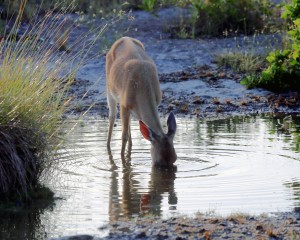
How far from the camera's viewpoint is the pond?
8.67 m

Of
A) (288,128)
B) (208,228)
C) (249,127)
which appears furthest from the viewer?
(249,127)

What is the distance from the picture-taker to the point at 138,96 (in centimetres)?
1165

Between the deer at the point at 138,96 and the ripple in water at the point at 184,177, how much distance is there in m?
0.23

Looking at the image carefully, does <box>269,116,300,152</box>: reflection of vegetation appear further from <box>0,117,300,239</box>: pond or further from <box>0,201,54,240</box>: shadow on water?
<box>0,201,54,240</box>: shadow on water

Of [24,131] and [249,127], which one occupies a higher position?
[24,131]

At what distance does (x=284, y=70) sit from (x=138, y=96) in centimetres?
489

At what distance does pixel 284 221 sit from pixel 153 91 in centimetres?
412

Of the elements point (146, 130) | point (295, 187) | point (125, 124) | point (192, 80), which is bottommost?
point (192, 80)

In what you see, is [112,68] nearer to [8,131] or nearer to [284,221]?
[8,131]

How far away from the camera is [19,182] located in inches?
355

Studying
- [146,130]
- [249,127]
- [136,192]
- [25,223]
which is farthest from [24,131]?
[249,127]

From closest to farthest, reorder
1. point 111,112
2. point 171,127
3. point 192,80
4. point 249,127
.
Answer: point 171,127
point 111,112
point 249,127
point 192,80

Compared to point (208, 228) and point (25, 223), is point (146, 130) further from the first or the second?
point (208, 228)

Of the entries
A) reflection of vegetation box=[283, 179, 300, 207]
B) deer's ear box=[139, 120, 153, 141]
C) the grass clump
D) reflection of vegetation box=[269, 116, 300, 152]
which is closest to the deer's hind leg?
deer's ear box=[139, 120, 153, 141]
